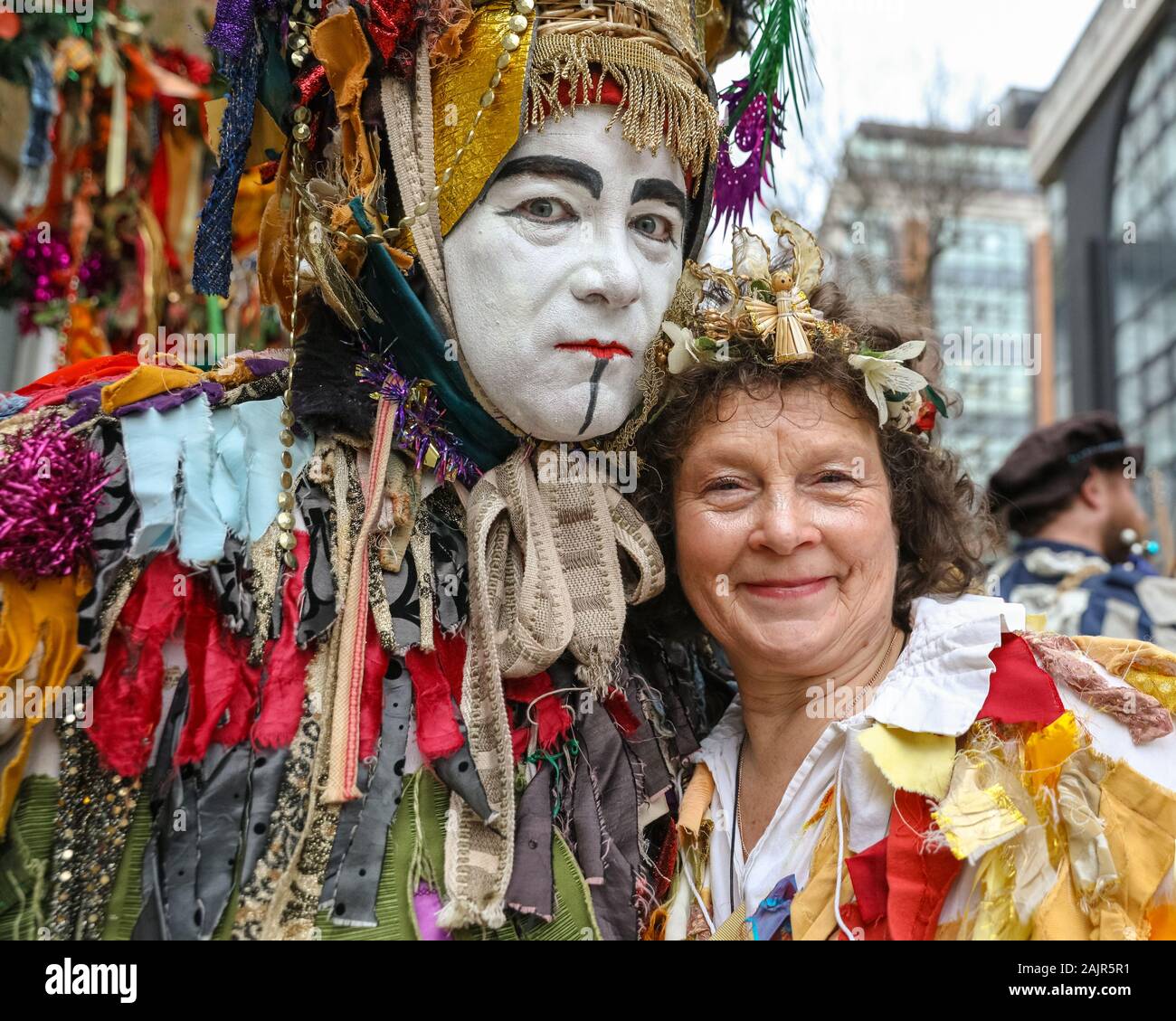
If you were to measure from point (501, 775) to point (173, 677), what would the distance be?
59 cm

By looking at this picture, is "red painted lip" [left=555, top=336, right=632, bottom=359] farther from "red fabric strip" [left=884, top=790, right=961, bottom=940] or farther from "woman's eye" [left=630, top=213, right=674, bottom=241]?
"red fabric strip" [left=884, top=790, right=961, bottom=940]

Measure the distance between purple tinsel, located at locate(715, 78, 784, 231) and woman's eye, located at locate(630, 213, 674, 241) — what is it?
0.48 meters

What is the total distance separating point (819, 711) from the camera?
2.21 meters

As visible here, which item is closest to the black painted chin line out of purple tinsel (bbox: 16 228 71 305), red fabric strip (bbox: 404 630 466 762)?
red fabric strip (bbox: 404 630 466 762)

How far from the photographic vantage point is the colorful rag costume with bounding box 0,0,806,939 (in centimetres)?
181

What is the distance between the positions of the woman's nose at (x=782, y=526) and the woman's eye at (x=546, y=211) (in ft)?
2.21

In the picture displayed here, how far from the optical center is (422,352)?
2121 mm

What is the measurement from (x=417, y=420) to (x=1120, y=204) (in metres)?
11.9

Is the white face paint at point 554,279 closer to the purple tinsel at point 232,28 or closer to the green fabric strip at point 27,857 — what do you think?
the purple tinsel at point 232,28

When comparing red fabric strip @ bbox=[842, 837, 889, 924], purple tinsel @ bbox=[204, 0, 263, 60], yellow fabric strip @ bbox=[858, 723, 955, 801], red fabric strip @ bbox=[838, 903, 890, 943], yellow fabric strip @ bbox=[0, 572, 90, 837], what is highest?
purple tinsel @ bbox=[204, 0, 263, 60]

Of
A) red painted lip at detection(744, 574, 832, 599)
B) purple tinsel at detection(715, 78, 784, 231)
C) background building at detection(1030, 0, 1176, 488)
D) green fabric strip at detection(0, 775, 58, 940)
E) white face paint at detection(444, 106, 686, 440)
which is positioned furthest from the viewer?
background building at detection(1030, 0, 1176, 488)

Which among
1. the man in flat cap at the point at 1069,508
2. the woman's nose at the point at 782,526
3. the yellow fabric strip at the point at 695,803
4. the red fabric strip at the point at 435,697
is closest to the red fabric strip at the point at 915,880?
the yellow fabric strip at the point at 695,803

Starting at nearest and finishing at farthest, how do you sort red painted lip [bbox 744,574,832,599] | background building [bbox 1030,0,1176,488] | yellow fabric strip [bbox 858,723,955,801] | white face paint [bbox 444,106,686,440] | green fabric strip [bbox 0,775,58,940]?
green fabric strip [bbox 0,775,58,940]
yellow fabric strip [bbox 858,723,955,801]
white face paint [bbox 444,106,686,440]
red painted lip [bbox 744,574,832,599]
background building [bbox 1030,0,1176,488]
